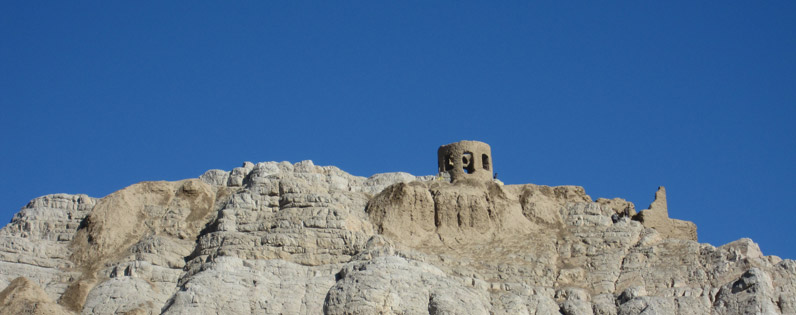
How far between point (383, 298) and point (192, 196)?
45.5 feet

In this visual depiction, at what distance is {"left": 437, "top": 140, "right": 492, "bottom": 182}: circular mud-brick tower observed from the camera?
71.2m

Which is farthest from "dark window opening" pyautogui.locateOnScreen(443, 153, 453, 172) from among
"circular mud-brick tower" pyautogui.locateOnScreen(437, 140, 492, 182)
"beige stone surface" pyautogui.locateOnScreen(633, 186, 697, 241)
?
"beige stone surface" pyautogui.locateOnScreen(633, 186, 697, 241)

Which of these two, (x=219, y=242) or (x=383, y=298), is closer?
(x=383, y=298)

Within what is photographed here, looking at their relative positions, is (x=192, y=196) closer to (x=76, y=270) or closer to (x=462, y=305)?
(x=76, y=270)

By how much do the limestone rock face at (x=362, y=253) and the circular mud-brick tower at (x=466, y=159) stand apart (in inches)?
40.3

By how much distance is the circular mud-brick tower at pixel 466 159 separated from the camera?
7119cm

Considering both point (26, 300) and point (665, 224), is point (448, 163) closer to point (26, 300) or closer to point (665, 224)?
point (665, 224)

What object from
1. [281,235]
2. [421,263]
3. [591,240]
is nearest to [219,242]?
[281,235]

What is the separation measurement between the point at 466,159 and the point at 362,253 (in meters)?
11.9

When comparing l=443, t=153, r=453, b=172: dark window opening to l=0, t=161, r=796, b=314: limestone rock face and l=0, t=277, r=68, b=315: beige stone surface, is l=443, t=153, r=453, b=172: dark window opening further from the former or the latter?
l=0, t=277, r=68, b=315: beige stone surface

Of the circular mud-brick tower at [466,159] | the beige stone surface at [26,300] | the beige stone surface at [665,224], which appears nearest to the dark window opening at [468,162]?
the circular mud-brick tower at [466,159]

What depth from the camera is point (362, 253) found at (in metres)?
61.7

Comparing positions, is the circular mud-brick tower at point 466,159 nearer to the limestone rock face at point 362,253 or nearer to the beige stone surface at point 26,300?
the limestone rock face at point 362,253

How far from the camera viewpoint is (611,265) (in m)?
64.5
